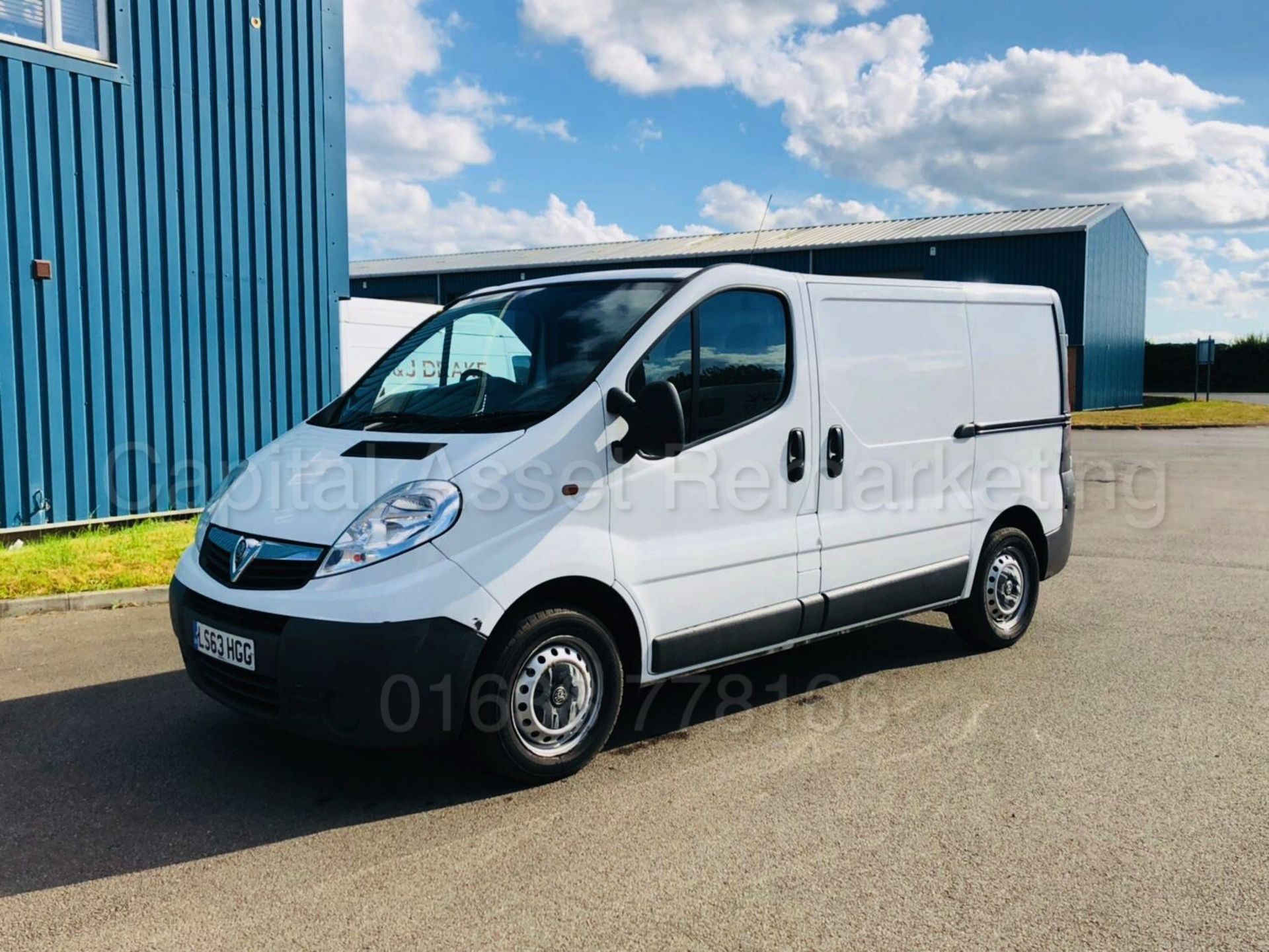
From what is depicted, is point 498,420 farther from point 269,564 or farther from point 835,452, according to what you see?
point 835,452

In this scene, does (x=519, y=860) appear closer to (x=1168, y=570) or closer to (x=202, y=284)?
(x=1168, y=570)

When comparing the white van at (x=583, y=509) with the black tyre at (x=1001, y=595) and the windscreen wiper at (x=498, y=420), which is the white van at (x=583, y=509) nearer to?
the windscreen wiper at (x=498, y=420)

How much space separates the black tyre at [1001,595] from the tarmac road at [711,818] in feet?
0.57

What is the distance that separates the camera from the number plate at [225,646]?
3.88 meters

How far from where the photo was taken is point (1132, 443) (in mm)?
22875

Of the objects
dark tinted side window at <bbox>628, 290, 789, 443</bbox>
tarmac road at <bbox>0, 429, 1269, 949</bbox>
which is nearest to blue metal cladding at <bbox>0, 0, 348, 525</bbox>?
tarmac road at <bbox>0, 429, 1269, 949</bbox>

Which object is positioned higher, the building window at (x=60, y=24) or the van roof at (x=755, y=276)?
the building window at (x=60, y=24)

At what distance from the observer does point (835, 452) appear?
16.6 feet

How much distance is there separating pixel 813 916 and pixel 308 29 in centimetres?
1066

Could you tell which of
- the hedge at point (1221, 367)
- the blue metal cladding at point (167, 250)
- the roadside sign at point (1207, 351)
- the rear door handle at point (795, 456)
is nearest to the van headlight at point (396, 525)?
the rear door handle at point (795, 456)

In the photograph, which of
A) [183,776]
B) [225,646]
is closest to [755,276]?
[225,646]

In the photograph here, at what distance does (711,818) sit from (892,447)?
2.33 meters

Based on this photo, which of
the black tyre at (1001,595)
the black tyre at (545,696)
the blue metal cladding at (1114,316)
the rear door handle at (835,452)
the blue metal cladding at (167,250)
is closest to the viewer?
the black tyre at (545,696)

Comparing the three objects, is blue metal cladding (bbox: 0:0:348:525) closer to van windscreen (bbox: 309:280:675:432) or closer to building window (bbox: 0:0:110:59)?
building window (bbox: 0:0:110:59)
